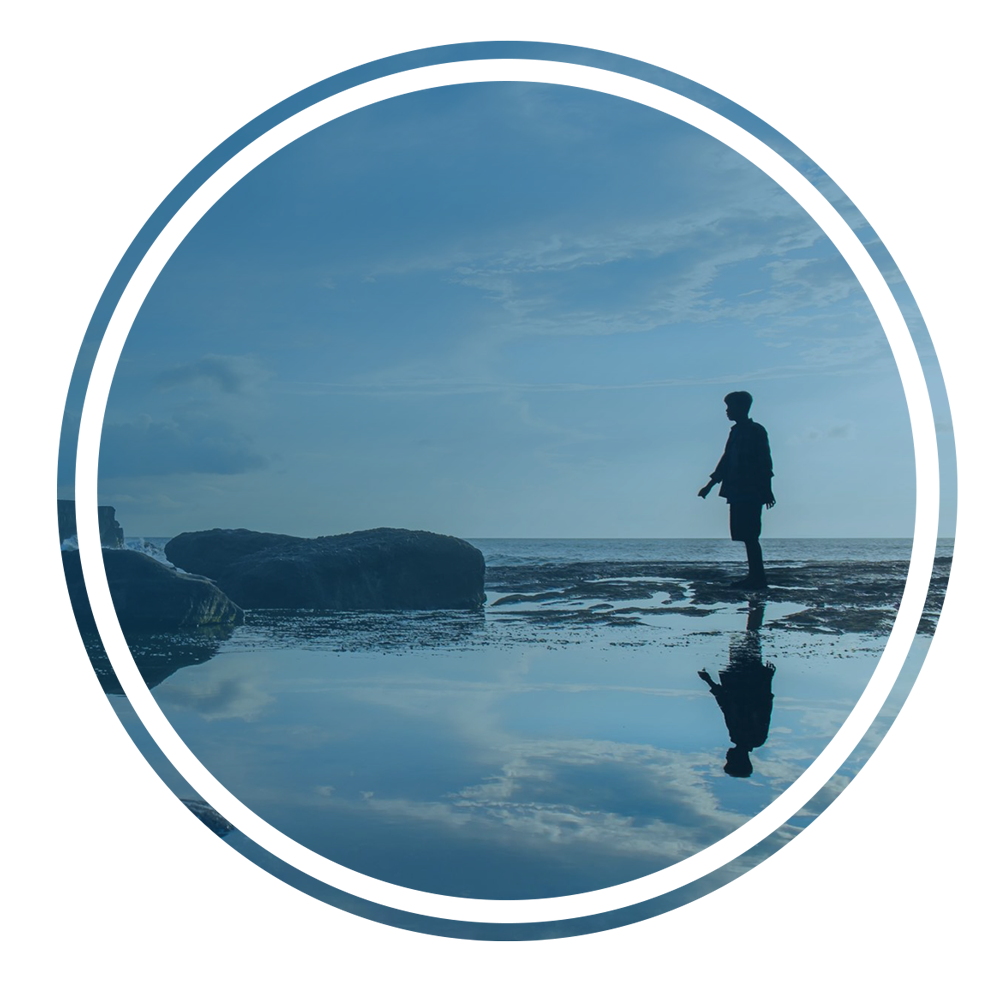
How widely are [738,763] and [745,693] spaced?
51 cm

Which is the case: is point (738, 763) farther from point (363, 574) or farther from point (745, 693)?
point (363, 574)

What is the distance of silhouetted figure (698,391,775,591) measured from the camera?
191 inches

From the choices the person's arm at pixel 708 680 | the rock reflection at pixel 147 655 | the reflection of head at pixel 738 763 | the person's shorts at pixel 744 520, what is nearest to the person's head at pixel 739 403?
the person's shorts at pixel 744 520

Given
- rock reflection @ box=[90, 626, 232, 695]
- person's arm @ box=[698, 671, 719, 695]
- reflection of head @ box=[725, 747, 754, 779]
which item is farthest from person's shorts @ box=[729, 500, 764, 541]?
rock reflection @ box=[90, 626, 232, 695]

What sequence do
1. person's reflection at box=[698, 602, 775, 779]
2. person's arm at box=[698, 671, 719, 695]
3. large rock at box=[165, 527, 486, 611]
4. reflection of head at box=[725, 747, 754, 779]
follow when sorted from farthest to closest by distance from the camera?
1. large rock at box=[165, 527, 486, 611]
2. person's arm at box=[698, 671, 719, 695]
3. person's reflection at box=[698, 602, 775, 779]
4. reflection of head at box=[725, 747, 754, 779]

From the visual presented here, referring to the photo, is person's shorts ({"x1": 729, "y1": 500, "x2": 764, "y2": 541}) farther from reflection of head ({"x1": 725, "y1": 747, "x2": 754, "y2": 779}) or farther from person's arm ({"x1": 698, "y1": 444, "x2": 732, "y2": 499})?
reflection of head ({"x1": 725, "y1": 747, "x2": 754, "y2": 779})

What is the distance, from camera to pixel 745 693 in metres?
5.08

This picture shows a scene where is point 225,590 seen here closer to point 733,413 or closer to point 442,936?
point 442,936

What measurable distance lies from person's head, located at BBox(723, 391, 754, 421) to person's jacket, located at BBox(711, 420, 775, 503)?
6 centimetres

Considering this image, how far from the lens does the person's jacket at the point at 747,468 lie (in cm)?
486

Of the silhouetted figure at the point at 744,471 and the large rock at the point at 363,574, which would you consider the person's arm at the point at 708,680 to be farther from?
the large rock at the point at 363,574

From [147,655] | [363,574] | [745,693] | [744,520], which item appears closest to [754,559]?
[744,520]

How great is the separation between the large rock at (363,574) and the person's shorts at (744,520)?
290 centimetres

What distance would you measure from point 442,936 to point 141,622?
12.0 feet
